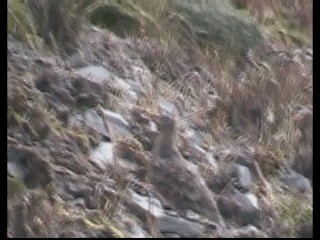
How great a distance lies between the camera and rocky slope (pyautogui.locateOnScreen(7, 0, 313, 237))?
417cm

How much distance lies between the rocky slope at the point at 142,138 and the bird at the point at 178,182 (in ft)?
0.16

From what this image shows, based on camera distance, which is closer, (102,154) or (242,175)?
(102,154)

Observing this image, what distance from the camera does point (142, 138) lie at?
15.7 feet

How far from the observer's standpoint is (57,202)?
4109 millimetres

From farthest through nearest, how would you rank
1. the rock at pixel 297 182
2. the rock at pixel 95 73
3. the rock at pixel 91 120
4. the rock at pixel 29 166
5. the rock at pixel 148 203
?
1. the rock at pixel 95 73
2. the rock at pixel 297 182
3. the rock at pixel 91 120
4. the rock at pixel 148 203
5. the rock at pixel 29 166

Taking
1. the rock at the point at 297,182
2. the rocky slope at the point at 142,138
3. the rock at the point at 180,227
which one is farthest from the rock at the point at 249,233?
the rock at the point at 297,182

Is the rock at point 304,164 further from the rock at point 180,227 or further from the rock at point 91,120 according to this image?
the rock at point 91,120

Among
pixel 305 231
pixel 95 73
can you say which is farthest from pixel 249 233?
pixel 95 73

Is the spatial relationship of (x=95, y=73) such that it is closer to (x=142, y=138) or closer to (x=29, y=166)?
(x=142, y=138)

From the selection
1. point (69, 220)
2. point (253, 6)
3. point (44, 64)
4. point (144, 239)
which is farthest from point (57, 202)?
point (253, 6)

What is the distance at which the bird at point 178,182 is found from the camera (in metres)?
4.42

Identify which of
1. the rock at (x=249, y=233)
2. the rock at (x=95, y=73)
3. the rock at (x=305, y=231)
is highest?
the rock at (x=95, y=73)

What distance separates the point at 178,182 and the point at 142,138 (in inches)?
16.9

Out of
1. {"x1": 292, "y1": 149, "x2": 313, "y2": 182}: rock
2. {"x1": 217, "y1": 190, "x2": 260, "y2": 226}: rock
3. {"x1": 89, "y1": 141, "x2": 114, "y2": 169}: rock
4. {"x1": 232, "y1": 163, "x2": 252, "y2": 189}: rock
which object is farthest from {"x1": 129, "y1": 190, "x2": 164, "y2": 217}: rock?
{"x1": 292, "y1": 149, "x2": 313, "y2": 182}: rock
